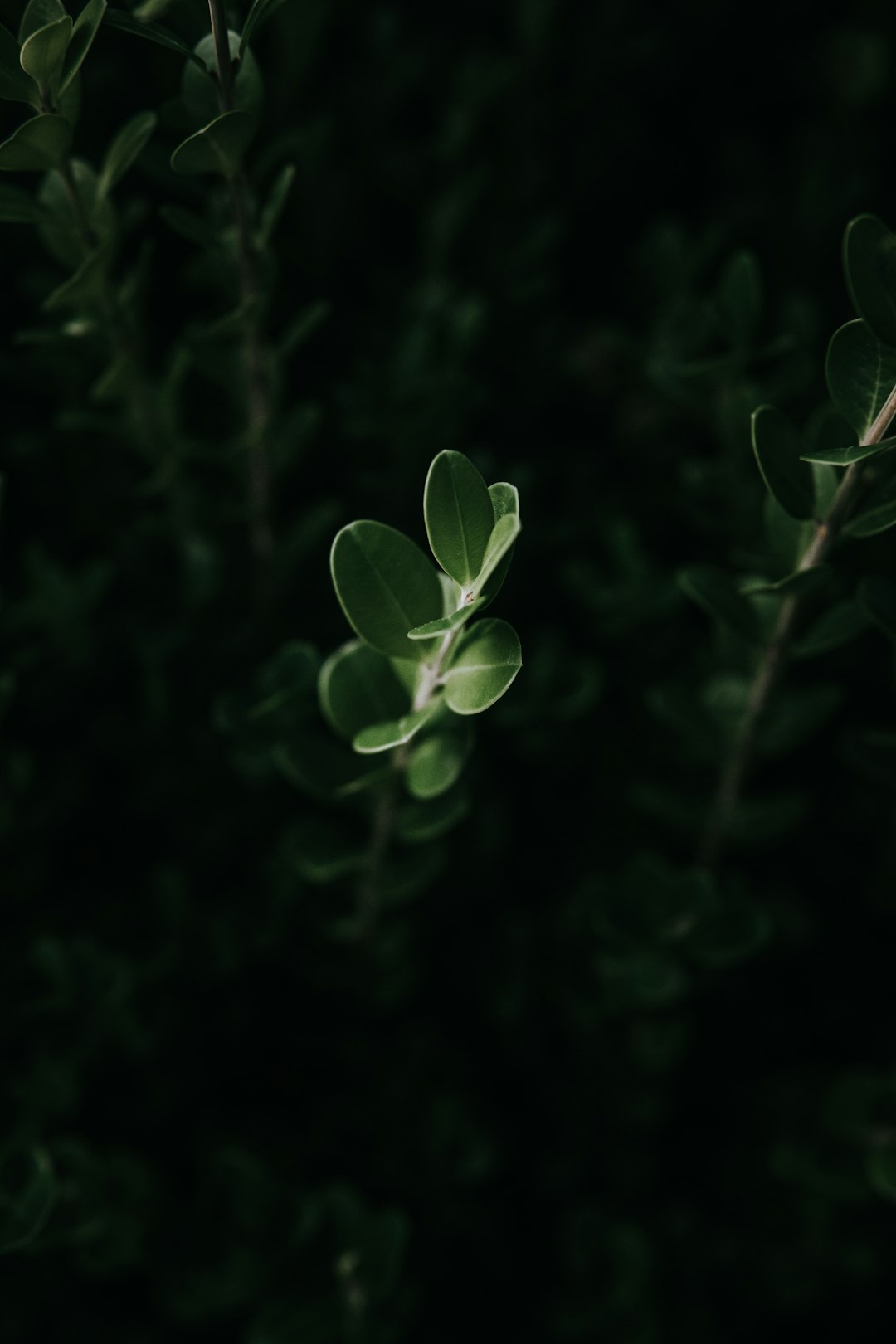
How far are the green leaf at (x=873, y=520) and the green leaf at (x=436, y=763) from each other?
0.68 feet

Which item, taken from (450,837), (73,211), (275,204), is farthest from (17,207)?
(450,837)

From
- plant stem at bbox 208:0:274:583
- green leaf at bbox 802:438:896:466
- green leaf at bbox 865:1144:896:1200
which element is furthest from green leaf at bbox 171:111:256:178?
green leaf at bbox 865:1144:896:1200

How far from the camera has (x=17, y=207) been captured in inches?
22.9

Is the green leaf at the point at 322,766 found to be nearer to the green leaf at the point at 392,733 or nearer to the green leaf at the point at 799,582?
the green leaf at the point at 392,733

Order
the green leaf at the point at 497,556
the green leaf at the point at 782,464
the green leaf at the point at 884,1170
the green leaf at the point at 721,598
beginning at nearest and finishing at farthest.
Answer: the green leaf at the point at 497,556 < the green leaf at the point at 782,464 < the green leaf at the point at 721,598 < the green leaf at the point at 884,1170

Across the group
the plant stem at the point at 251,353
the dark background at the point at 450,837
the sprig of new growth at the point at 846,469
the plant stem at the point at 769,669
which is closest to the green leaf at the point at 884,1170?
the dark background at the point at 450,837

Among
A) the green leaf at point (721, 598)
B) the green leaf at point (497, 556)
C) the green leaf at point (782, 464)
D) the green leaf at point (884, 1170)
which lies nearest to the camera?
the green leaf at point (497, 556)

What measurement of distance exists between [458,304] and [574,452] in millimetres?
180

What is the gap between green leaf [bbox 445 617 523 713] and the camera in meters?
0.44

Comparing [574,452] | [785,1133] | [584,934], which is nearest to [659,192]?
[574,452]

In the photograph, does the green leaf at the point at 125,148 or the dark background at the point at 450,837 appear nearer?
the green leaf at the point at 125,148

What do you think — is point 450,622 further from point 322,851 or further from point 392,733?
point 322,851

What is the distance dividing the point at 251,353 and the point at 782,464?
33cm

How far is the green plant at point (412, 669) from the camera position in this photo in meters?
0.44
